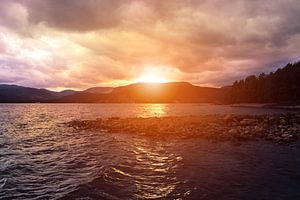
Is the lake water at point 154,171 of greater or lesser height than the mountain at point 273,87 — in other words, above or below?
below

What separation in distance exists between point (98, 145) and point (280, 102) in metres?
131

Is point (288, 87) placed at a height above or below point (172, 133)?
above

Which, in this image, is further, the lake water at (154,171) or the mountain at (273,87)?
the mountain at (273,87)

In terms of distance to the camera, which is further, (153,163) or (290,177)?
(153,163)

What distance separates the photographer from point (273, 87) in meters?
135

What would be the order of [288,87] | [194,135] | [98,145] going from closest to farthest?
[98,145] < [194,135] < [288,87]

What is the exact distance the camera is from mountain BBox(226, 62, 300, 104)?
124 meters

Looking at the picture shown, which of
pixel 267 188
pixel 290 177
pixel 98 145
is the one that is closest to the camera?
pixel 267 188

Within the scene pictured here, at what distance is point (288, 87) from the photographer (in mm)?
126750

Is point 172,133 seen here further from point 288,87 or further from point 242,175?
point 288,87

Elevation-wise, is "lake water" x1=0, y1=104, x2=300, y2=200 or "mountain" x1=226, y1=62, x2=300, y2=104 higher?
"mountain" x1=226, y1=62, x2=300, y2=104

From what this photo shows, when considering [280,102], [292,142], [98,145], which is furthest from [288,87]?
[98,145]

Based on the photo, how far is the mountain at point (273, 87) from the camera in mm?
124250

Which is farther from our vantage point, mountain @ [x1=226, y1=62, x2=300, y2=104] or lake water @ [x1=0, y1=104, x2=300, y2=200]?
mountain @ [x1=226, y1=62, x2=300, y2=104]
